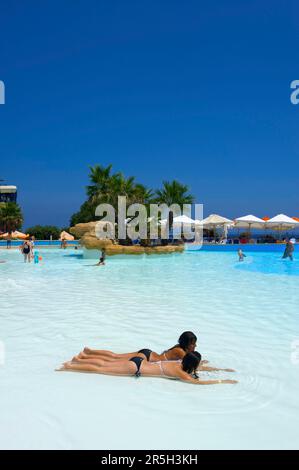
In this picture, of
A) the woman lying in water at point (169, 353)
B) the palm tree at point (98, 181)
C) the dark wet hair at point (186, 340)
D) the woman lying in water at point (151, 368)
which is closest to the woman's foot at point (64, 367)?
the woman lying in water at point (151, 368)

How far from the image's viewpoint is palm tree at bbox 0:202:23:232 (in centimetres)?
4638

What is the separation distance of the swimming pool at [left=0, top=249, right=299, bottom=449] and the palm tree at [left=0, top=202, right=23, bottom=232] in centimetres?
3900

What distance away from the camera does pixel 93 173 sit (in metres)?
37.1

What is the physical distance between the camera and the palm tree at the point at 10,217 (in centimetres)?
4638

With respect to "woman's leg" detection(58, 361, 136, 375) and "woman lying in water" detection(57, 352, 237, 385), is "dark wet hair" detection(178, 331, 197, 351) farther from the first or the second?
"woman's leg" detection(58, 361, 136, 375)

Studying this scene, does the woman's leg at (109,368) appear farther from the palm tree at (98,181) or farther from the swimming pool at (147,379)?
the palm tree at (98,181)

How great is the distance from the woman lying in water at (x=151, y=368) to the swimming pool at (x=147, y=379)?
86 mm

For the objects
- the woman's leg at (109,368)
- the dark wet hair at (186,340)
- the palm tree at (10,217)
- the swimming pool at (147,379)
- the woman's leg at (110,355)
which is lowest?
the swimming pool at (147,379)

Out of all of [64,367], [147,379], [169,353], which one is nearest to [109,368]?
[147,379]

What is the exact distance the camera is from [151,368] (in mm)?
4441

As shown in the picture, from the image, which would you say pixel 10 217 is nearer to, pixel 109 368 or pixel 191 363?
pixel 109 368

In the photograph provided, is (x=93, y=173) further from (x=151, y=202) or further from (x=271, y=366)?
(x=271, y=366)
